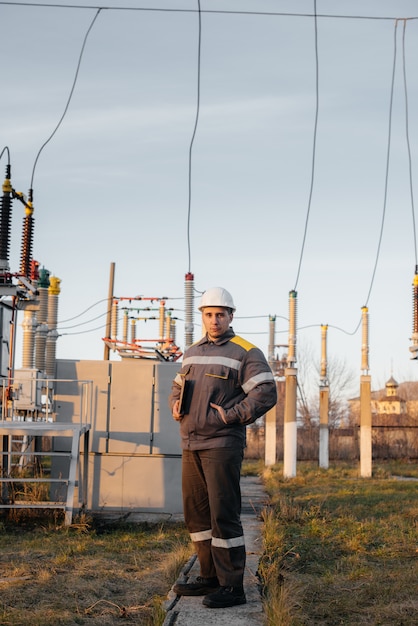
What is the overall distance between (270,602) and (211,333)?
6.30 ft

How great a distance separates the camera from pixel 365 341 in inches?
1045

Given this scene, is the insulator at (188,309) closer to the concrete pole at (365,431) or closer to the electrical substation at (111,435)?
the electrical substation at (111,435)

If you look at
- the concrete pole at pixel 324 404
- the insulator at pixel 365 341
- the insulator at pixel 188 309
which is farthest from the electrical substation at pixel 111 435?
the concrete pole at pixel 324 404

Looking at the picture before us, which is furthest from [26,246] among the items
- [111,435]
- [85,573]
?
[85,573]

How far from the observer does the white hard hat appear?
6.33 meters

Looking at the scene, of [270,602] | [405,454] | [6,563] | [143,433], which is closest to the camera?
[270,602]

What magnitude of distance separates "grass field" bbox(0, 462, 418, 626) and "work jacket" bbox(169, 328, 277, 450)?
1.18 m

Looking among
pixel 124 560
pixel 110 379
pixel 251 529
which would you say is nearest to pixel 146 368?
pixel 110 379

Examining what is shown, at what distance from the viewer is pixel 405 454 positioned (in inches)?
1598

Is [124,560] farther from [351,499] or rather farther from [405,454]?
[405,454]

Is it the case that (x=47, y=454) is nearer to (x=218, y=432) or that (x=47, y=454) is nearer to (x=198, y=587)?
(x=198, y=587)

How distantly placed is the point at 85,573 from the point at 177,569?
945 millimetres

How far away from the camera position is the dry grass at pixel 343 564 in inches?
247

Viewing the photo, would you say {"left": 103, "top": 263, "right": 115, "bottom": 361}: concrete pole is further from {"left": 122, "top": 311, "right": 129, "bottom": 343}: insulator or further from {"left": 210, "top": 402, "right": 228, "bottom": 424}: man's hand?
{"left": 210, "top": 402, "right": 228, "bottom": 424}: man's hand
